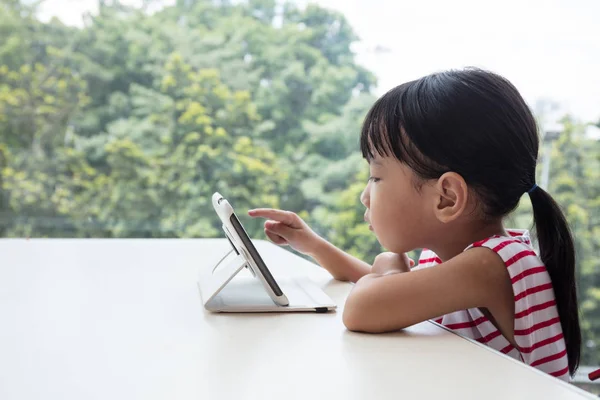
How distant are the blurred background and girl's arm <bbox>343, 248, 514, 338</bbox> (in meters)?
3.24

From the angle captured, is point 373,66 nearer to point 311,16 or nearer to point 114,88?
point 311,16

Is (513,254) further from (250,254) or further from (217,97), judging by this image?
(217,97)

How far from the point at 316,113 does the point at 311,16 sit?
67 centimetres

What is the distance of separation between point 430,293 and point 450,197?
0.18m

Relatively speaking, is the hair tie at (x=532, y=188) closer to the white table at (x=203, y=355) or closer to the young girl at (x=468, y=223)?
the young girl at (x=468, y=223)

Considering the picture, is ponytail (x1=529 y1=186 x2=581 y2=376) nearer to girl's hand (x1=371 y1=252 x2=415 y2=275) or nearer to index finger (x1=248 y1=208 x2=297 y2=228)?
girl's hand (x1=371 y1=252 x2=415 y2=275)

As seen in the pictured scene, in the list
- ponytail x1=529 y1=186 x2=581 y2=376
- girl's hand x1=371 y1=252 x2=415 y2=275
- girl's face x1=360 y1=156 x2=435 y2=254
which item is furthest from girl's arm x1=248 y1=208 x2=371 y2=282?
ponytail x1=529 y1=186 x2=581 y2=376

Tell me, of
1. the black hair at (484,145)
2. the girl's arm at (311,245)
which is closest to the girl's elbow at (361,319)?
the black hair at (484,145)

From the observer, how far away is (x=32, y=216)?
430 centimetres

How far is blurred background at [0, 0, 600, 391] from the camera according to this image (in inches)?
161

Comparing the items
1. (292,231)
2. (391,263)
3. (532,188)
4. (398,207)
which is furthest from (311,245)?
(532,188)

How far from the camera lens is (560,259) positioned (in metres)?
0.93

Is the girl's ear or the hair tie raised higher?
the girl's ear

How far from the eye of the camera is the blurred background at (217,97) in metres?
4.10
